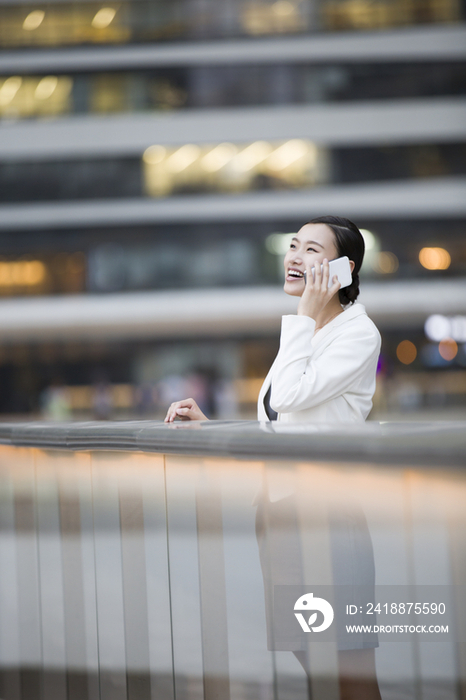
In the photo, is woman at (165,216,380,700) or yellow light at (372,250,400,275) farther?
yellow light at (372,250,400,275)

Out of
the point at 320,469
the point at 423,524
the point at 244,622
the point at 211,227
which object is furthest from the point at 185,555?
the point at 211,227

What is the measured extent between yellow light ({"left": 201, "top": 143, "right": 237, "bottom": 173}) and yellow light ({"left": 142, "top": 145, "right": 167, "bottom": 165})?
162 centimetres

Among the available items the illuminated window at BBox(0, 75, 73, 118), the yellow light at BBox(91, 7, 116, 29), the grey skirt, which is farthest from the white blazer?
the yellow light at BBox(91, 7, 116, 29)

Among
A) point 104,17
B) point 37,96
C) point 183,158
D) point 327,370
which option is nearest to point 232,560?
point 327,370

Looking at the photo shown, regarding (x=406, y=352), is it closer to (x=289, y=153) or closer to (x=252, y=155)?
(x=289, y=153)

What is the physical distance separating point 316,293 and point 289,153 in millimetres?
30836

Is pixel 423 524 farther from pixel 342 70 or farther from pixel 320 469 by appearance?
pixel 342 70

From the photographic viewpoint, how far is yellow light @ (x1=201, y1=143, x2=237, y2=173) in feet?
105

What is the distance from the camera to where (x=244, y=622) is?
2201mm

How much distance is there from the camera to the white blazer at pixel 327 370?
92.7 inches

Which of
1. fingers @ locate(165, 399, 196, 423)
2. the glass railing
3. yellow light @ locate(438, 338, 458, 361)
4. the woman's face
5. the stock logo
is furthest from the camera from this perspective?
yellow light @ locate(438, 338, 458, 361)

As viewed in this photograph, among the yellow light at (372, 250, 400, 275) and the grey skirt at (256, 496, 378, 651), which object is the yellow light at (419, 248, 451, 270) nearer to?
the yellow light at (372, 250, 400, 275)

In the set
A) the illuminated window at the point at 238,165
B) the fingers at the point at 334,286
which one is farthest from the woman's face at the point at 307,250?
the illuminated window at the point at 238,165

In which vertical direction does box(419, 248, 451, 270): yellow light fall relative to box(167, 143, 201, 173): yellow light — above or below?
below
